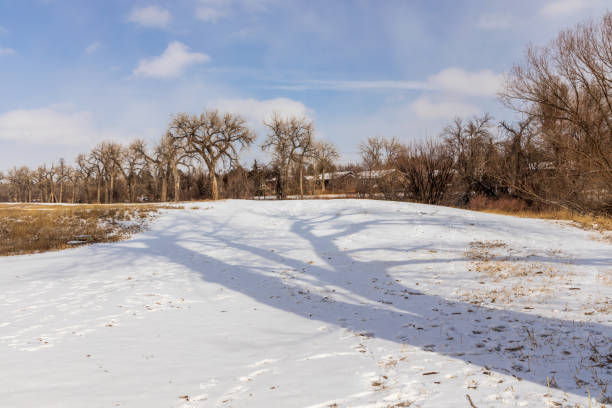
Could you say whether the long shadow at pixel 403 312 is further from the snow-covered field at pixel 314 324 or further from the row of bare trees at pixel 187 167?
the row of bare trees at pixel 187 167

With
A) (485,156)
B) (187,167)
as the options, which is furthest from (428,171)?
(187,167)

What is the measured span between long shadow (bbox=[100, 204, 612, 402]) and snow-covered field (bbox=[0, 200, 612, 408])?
3 cm

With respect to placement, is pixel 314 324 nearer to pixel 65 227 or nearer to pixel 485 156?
pixel 65 227

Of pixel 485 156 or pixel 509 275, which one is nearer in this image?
pixel 509 275

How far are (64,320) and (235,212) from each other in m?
13.7

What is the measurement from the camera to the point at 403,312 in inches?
243

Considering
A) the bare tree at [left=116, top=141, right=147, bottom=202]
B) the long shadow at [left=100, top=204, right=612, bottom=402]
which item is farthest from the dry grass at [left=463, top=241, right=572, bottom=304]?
the bare tree at [left=116, top=141, right=147, bottom=202]

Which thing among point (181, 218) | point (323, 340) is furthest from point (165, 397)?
point (181, 218)

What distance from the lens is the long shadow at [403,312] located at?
3.71 metres

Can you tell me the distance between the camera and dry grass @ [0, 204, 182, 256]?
13.4 m

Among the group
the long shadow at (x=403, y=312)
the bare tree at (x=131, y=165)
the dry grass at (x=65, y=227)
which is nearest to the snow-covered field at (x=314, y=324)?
the long shadow at (x=403, y=312)

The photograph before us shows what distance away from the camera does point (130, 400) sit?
11.3ft

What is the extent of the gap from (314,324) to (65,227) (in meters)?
15.5

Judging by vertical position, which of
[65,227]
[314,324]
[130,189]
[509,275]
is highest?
[130,189]
